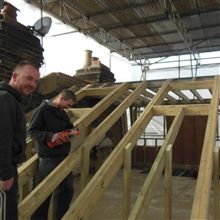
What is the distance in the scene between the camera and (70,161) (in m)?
3.30

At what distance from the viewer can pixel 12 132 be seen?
205 centimetres

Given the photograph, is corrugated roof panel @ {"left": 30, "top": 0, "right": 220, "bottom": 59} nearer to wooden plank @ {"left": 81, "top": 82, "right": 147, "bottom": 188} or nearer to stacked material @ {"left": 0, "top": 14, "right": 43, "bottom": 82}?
stacked material @ {"left": 0, "top": 14, "right": 43, "bottom": 82}

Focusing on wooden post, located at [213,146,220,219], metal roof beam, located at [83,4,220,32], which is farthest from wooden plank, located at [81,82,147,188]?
metal roof beam, located at [83,4,220,32]

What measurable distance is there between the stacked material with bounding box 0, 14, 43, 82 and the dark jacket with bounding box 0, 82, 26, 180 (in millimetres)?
3127

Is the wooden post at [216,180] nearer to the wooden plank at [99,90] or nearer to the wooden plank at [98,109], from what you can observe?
the wooden plank at [98,109]

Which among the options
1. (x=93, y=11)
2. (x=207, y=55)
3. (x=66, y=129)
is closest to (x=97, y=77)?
(x=93, y=11)

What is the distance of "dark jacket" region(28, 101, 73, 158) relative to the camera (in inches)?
122

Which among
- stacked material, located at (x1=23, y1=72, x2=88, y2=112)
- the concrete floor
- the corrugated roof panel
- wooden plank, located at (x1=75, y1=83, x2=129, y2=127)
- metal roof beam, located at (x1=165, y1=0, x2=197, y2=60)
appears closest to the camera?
wooden plank, located at (x1=75, y1=83, x2=129, y2=127)

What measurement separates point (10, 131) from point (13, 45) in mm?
3637

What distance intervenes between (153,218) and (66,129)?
2.26m

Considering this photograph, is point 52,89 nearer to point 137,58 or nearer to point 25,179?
point 25,179

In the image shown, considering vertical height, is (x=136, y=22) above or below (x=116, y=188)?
above

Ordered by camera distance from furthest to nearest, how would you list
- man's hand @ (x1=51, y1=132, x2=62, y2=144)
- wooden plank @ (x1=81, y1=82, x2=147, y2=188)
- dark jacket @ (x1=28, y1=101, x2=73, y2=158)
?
wooden plank @ (x1=81, y1=82, x2=147, y2=188) → dark jacket @ (x1=28, y1=101, x2=73, y2=158) → man's hand @ (x1=51, y1=132, x2=62, y2=144)

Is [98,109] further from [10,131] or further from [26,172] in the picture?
[10,131]
